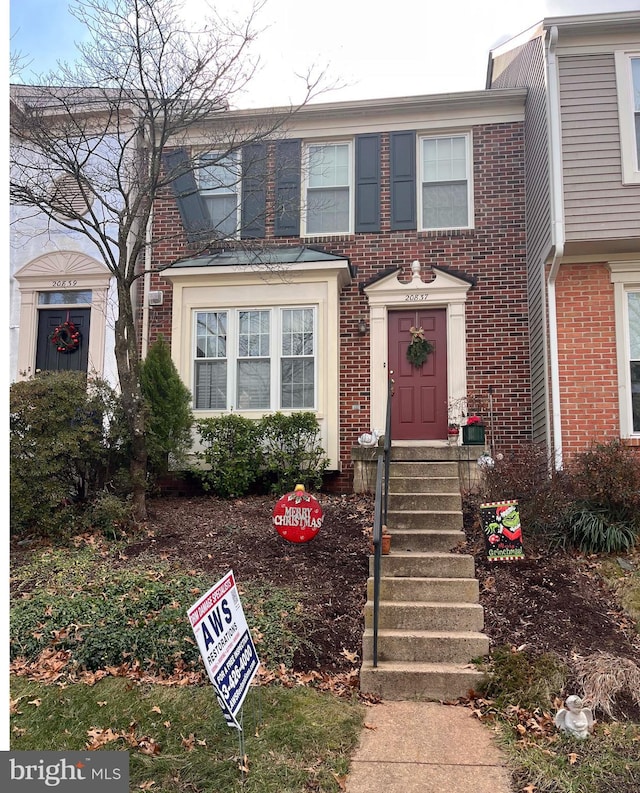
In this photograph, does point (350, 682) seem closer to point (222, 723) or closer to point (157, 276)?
point (222, 723)

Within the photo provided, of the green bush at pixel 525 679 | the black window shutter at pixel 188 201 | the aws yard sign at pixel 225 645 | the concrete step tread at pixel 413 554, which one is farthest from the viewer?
the black window shutter at pixel 188 201

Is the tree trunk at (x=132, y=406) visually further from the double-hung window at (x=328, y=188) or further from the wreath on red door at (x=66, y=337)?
the double-hung window at (x=328, y=188)

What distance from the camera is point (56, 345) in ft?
35.6

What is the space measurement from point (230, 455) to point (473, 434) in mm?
3243

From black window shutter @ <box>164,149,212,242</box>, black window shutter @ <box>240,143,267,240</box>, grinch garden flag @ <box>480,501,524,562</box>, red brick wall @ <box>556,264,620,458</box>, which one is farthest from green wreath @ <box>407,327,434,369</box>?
grinch garden flag @ <box>480,501,524,562</box>

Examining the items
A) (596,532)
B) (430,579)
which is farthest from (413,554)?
(596,532)

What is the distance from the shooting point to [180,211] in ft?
35.6

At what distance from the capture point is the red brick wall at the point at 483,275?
32.4 ft

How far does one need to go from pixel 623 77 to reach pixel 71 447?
26.1 feet

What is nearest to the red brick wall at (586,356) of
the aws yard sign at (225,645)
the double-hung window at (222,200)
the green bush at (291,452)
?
the green bush at (291,452)

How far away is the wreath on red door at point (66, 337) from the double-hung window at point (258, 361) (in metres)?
2.05

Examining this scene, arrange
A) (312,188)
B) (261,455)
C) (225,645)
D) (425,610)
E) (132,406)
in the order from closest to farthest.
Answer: (225,645)
(425,610)
(132,406)
(261,455)
(312,188)

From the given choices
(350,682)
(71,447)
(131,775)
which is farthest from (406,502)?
(131,775)

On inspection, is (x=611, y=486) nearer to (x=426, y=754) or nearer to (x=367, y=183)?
A: (x=426, y=754)
